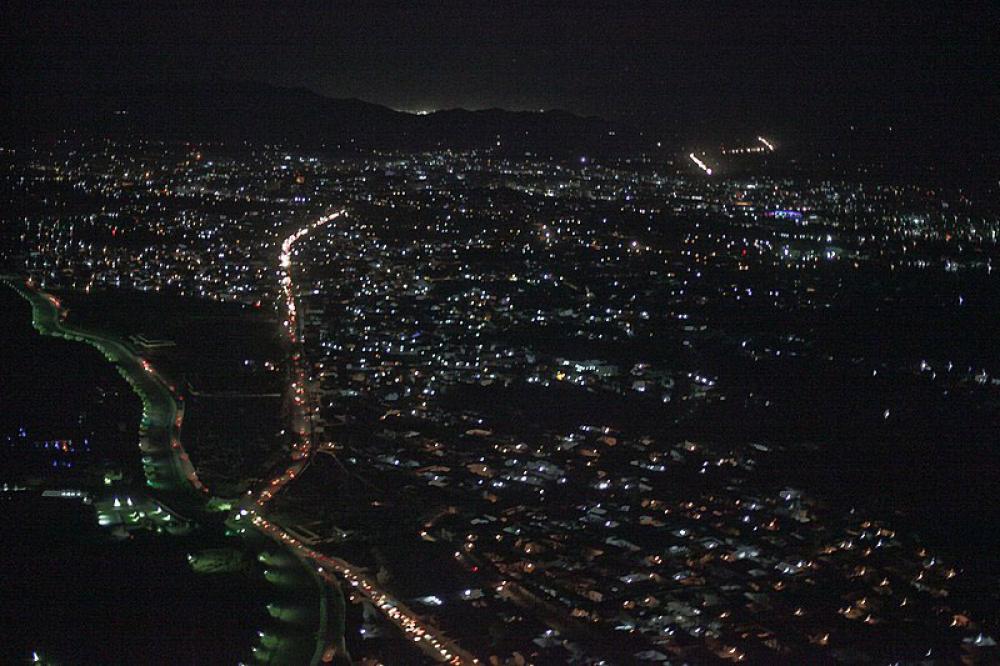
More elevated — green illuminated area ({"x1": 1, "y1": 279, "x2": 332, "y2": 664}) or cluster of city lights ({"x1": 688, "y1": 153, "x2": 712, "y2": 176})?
cluster of city lights ({"x1": 688, "y1": 153, "x2": 712, "y2": 176})

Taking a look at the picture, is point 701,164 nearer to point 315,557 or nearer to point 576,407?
point 576,407

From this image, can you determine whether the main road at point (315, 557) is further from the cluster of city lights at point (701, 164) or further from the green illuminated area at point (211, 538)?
the cluster of city lights at point (701, 164)

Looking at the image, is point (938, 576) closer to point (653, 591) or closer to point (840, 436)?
point (653, 591)

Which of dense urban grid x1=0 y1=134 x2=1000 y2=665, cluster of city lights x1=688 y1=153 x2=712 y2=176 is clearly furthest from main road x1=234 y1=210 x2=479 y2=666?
cluster of city lights x1=688 y1=153 x2=712 y2=176

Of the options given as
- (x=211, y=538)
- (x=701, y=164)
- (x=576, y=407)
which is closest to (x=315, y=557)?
(x=211, y=538)

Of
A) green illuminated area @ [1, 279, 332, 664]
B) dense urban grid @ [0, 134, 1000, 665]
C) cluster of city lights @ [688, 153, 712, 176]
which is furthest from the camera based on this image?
cluster of city lights @ [688, 153, 712, 176]

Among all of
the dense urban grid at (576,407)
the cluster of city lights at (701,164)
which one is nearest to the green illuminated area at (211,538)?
the dense urban grid at (576,407)

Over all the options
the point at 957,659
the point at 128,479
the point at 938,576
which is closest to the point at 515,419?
the point at 128,479

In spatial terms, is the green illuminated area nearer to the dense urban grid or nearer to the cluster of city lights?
the dense urban grid
